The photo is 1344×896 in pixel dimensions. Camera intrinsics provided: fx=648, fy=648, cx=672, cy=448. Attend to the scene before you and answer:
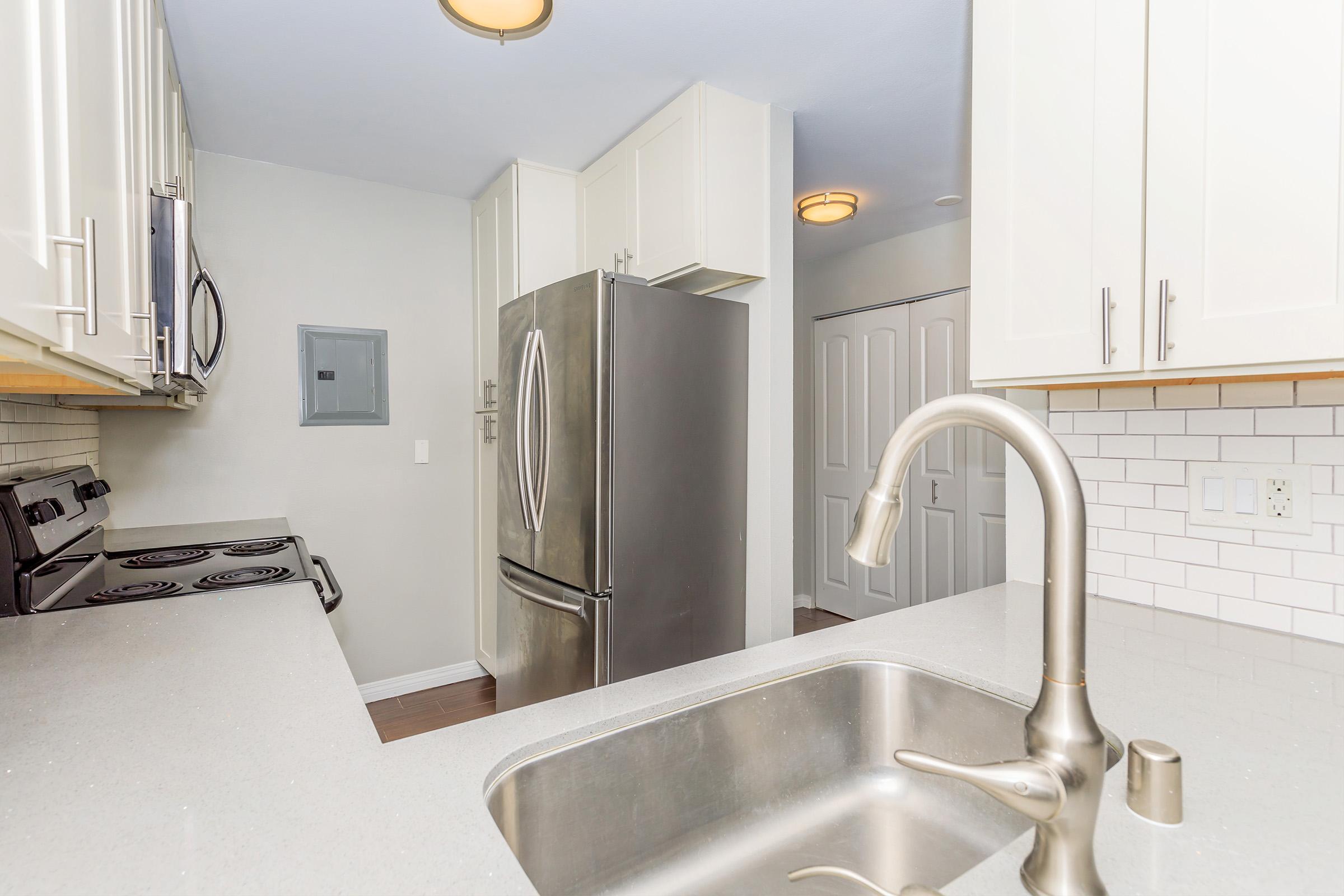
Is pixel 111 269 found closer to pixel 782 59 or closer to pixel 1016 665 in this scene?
pixel 1016 665

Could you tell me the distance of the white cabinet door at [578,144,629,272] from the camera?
255 cm

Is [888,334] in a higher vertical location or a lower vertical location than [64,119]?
higher

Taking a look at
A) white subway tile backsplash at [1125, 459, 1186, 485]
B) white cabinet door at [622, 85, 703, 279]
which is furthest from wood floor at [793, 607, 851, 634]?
white subway tile backsplash at [1125, 459, 1186, 485]

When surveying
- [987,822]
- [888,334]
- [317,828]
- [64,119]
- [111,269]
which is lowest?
[987,822]

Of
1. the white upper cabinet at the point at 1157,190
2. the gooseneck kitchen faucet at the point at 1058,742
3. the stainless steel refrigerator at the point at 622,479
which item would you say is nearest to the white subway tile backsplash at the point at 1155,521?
Result: the white upper cabinet at the point at 1157,190

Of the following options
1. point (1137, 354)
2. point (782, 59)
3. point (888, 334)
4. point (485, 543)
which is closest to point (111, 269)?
point (1137, 354)

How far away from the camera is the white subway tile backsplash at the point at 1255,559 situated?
117cm

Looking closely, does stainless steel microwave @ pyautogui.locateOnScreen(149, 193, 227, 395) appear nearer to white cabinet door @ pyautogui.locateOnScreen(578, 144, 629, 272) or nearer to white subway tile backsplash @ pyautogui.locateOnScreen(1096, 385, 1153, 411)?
white cabinet door @ pyautogui.locateOnScreen(578, 144, 629, 272)

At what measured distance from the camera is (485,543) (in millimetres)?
3137

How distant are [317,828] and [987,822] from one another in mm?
874

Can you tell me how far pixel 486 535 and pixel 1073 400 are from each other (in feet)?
8.23

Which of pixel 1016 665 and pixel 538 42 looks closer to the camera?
pixel 1016 665

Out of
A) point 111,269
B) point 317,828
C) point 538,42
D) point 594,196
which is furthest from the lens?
point 594,196

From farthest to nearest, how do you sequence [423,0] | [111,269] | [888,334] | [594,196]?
[888,334] < [594,196] < [423,0] < [111,269]
